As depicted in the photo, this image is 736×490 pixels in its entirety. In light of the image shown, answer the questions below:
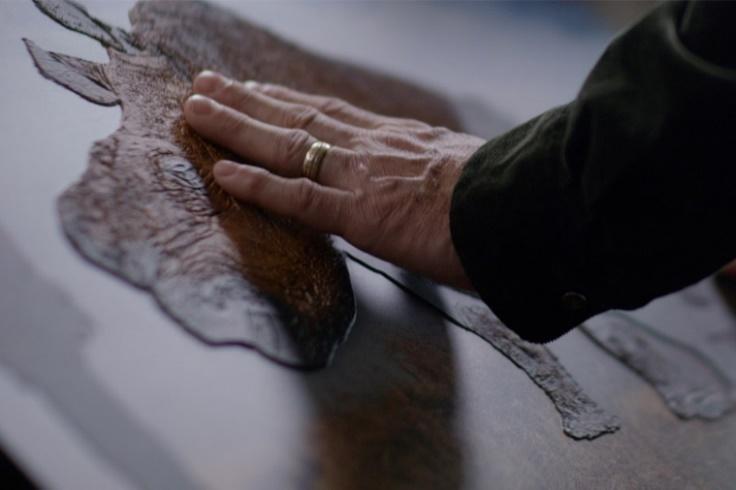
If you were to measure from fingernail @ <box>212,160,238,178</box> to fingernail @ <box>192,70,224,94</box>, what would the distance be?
0.53 ft

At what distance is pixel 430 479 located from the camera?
0.66 meters

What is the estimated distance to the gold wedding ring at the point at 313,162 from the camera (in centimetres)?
87

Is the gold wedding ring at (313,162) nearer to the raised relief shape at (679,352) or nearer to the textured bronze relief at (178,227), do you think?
the textured bronze relief at (178,227)

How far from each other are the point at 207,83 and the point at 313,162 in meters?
0.19

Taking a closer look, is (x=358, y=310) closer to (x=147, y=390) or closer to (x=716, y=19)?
(x=147, y=390)

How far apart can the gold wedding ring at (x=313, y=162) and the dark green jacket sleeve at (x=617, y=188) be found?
171 mm

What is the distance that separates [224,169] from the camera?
0.81 meters

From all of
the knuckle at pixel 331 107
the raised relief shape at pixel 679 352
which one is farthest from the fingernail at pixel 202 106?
the raised relief shape at pixel 679 352

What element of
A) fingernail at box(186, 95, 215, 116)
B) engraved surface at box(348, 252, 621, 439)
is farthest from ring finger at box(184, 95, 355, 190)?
engraved surface at box(348, 252, 621, 439)

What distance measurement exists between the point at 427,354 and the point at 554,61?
98 cm

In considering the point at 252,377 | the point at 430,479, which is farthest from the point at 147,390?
the point at 430,479

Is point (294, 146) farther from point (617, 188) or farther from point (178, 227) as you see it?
point (617, 188)

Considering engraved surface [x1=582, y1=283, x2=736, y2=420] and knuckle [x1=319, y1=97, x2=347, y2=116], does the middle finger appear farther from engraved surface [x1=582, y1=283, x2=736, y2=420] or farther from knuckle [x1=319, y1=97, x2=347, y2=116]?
engraved surface [x1=582, y1=283, x2=736, y2=420]

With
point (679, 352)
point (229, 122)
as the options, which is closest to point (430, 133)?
point (229, 122)
